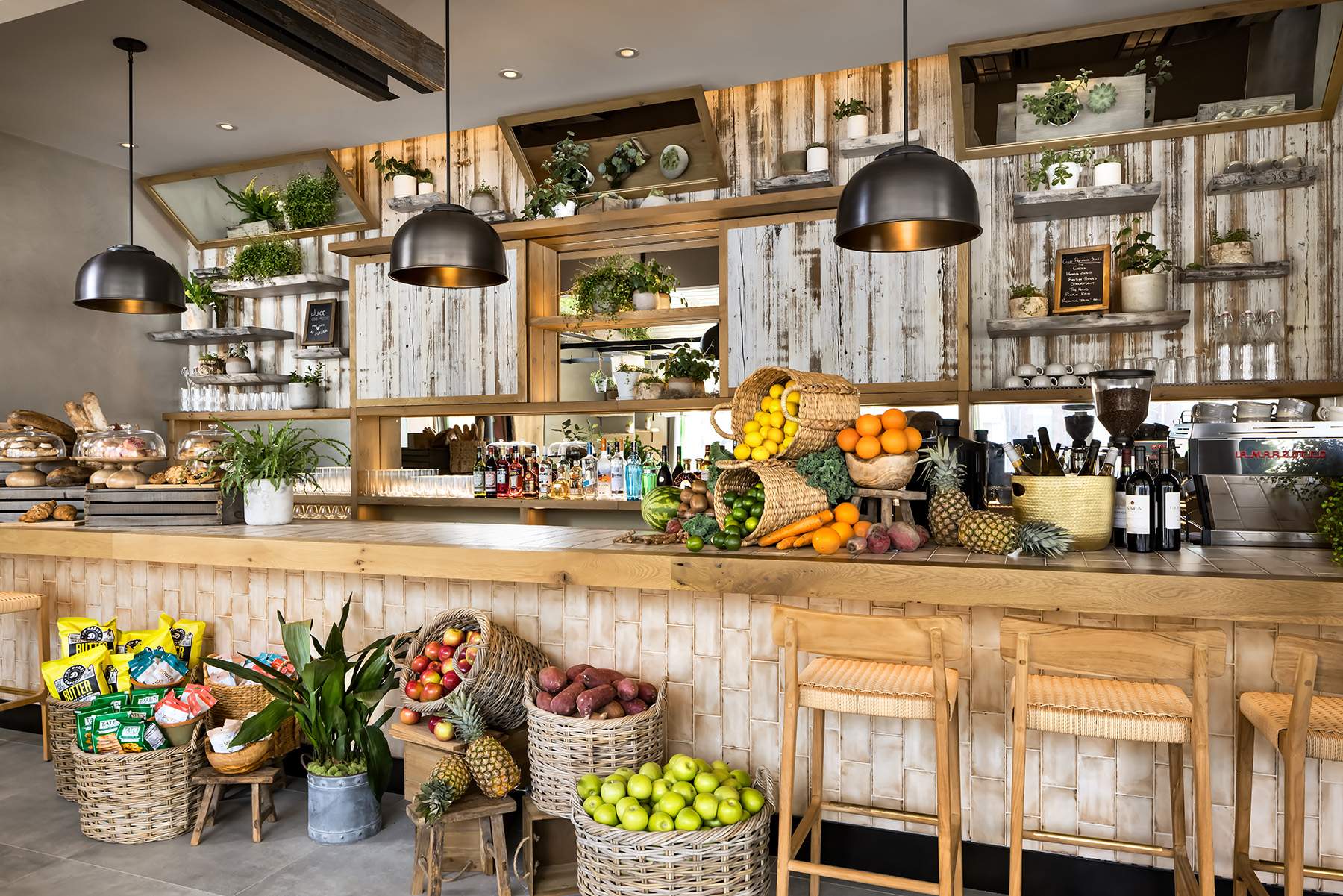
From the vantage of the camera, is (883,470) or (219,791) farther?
(219,791)

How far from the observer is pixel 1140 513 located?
7.67ft

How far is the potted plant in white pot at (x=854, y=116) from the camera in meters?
4.28

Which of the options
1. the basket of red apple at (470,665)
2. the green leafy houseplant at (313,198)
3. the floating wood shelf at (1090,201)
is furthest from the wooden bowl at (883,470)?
the green leafy houseplant at (313,198)

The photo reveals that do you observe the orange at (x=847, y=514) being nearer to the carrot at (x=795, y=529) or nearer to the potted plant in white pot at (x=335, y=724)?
the carrot at (x=795, y=529)

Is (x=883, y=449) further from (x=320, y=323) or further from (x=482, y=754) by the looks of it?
(x=320, y=323)

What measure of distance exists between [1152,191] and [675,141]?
233cm

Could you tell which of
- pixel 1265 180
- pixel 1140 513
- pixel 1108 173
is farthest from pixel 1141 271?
pixel 1140 513

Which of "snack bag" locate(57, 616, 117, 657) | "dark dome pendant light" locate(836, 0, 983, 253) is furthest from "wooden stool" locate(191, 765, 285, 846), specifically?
"dark dome pendant light" locate(836, 0, 983, 253)

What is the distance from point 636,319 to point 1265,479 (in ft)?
9.73

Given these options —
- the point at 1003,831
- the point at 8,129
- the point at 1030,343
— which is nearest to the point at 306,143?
the point at 8,129

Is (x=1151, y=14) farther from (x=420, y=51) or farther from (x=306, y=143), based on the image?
(x=306, y=143)

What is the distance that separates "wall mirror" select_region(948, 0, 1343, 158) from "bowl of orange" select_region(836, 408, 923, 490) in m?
2.36

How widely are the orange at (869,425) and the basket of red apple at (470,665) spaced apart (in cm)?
123

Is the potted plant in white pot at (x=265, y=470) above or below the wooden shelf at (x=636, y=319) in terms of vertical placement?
below
